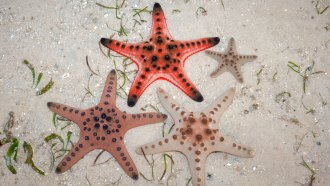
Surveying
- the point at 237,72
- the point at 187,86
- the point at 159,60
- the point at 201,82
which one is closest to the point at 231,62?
the point at 237,72

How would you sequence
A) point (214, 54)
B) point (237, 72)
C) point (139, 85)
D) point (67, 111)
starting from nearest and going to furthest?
point (67, 111), point (139, 85), point (237, 72), point (214, 54)

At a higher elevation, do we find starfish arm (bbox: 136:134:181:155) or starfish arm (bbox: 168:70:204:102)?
starfish arm (bbox: 168:70:204:102)

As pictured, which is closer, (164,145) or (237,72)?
(164,145)

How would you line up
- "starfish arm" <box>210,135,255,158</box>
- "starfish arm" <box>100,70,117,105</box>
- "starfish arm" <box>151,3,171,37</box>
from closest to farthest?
"starfish arm" <box>210,135,255,158</box>, "starfish arm" <box>100,70,117,105</box>, "starfish arm" <box>151,3,171,37</box>

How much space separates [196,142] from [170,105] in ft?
2.56

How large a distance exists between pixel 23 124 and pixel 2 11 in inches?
87.7

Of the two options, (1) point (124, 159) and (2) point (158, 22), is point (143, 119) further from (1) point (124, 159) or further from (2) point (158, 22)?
(2) point (158, 22)

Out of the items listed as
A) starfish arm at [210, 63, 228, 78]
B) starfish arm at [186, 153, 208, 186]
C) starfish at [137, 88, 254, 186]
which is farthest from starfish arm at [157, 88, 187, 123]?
starfish arm at [210, 63, 228, 78]

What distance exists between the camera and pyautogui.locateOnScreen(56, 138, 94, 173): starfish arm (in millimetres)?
5141

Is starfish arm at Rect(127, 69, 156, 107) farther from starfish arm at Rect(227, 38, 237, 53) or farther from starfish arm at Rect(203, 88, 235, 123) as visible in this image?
starfish arm at Rect(227, 38, 237, 53)

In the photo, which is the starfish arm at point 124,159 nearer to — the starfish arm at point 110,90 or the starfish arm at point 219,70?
the starfish arm at point 110,90

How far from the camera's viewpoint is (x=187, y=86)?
552 centimetres

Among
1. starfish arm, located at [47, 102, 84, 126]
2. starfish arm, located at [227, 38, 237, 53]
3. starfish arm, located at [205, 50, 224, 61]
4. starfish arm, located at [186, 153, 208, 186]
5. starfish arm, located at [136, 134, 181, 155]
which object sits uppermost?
starfish arm, located at [227, 38, 237, 53]

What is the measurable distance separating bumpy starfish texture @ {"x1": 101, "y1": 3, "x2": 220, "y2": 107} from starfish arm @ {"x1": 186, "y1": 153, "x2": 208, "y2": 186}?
953 mm
